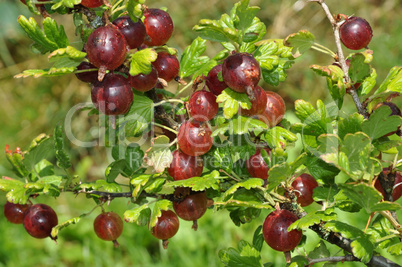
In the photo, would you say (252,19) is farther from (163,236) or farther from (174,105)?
(163,236)

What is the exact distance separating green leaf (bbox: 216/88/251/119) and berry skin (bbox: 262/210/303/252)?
0.73 ft

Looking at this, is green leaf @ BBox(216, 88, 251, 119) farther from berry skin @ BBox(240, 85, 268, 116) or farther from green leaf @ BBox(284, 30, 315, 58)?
green leaf @ BBox(284, 30, 315, 58)

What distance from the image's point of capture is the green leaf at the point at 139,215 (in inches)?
35.2

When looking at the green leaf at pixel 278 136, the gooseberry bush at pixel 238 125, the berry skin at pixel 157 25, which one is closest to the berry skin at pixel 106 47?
the gooseberry bush at pixel 238 125

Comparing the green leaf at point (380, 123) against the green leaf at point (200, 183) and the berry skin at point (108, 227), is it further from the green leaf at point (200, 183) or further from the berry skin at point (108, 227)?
the berry skin at point (108, 227)

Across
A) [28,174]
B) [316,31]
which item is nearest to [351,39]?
[28,174]

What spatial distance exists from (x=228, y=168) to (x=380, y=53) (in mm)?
3174

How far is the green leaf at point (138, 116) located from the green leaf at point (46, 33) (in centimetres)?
A: 19

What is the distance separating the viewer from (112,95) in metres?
0.85

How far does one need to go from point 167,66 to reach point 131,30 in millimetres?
137

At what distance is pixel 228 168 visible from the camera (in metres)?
0.90

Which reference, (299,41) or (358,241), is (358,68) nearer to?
(299,41)

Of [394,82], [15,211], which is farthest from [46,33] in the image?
[394,82]

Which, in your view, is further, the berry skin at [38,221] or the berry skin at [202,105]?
the berry skin at [38,221]
